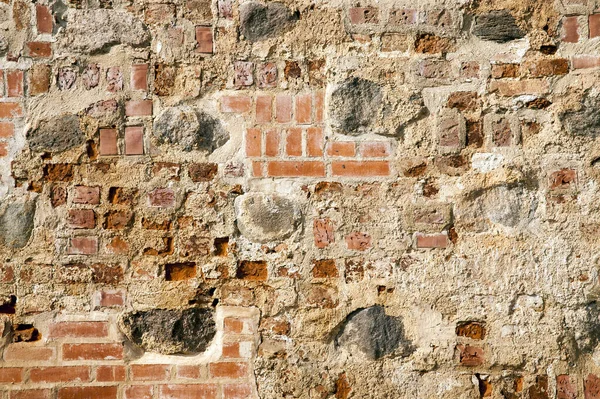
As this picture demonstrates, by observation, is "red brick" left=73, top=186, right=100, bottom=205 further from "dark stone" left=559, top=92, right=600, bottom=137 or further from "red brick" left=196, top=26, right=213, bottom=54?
"dark stone" left=559, top=92, right=600, bottom=137

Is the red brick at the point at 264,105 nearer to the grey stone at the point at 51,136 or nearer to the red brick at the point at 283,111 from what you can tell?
the red brick at the point at 283,111

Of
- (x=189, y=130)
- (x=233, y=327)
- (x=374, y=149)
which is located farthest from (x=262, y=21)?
(x=233, y=327)

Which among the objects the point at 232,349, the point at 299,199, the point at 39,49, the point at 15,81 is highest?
the point at 39,49

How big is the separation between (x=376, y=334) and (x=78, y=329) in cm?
96

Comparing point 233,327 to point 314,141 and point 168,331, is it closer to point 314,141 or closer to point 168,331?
point 168,331

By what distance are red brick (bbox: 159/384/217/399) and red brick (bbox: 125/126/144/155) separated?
766mm

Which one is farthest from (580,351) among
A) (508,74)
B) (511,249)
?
(508,74)

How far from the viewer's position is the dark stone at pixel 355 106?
208 cm

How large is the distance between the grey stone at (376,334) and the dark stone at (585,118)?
33.6 inches

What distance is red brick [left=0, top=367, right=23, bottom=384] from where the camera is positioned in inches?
79.0

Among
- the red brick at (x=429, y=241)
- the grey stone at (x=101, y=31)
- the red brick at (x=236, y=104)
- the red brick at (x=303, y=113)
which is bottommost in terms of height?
the red brick at (x=429, y=241)

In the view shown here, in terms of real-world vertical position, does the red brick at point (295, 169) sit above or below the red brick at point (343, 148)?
below

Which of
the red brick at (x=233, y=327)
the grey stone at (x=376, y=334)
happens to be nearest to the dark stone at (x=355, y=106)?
the grey stone at (x=376, y=334)

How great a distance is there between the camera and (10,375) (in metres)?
2.01
